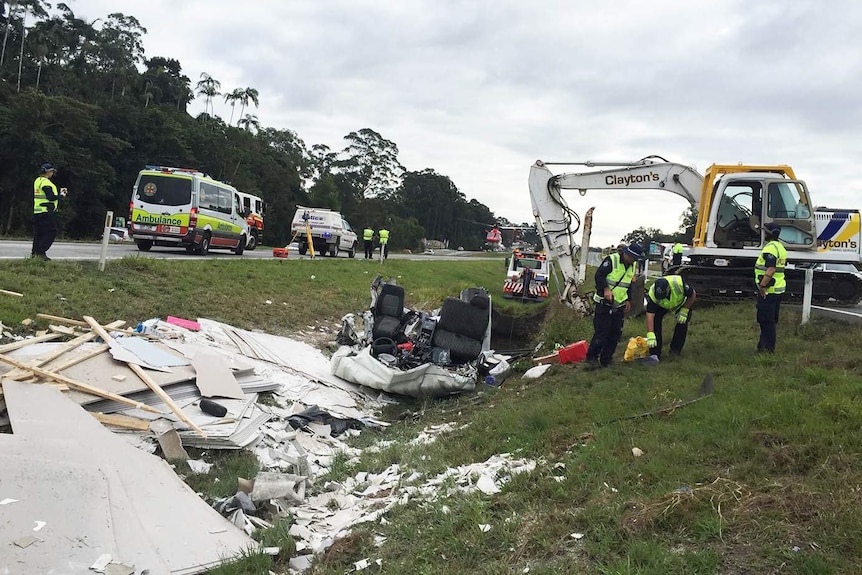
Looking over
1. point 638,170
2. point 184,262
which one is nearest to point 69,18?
point 184,262

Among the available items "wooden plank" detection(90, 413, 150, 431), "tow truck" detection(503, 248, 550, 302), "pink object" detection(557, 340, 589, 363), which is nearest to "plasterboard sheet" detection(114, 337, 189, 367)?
"wooden plank" detection(90, 413, 150, 431)

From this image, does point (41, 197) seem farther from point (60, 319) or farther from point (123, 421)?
point (123, 421)

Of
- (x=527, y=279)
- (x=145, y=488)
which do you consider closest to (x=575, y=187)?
(x=527, y=279)

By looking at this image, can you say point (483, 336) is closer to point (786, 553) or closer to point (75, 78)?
point (786, 553)

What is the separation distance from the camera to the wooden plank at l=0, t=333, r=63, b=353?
627 cm

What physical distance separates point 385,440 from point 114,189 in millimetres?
38882

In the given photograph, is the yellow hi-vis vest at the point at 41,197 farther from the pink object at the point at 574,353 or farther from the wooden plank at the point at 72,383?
the pink object at the point at 574,353

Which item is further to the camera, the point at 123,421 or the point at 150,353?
the point at 150,353

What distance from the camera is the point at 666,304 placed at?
799 centimetres

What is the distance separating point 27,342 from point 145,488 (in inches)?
132

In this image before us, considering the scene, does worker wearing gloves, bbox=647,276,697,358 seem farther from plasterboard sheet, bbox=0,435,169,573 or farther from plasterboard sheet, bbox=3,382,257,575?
plasterboard sheet, bbox=0,435,169,573

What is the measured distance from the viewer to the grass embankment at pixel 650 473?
10.5 feet

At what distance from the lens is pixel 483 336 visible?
32.1 ft

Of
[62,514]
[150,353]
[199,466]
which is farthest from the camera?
[150,353]
